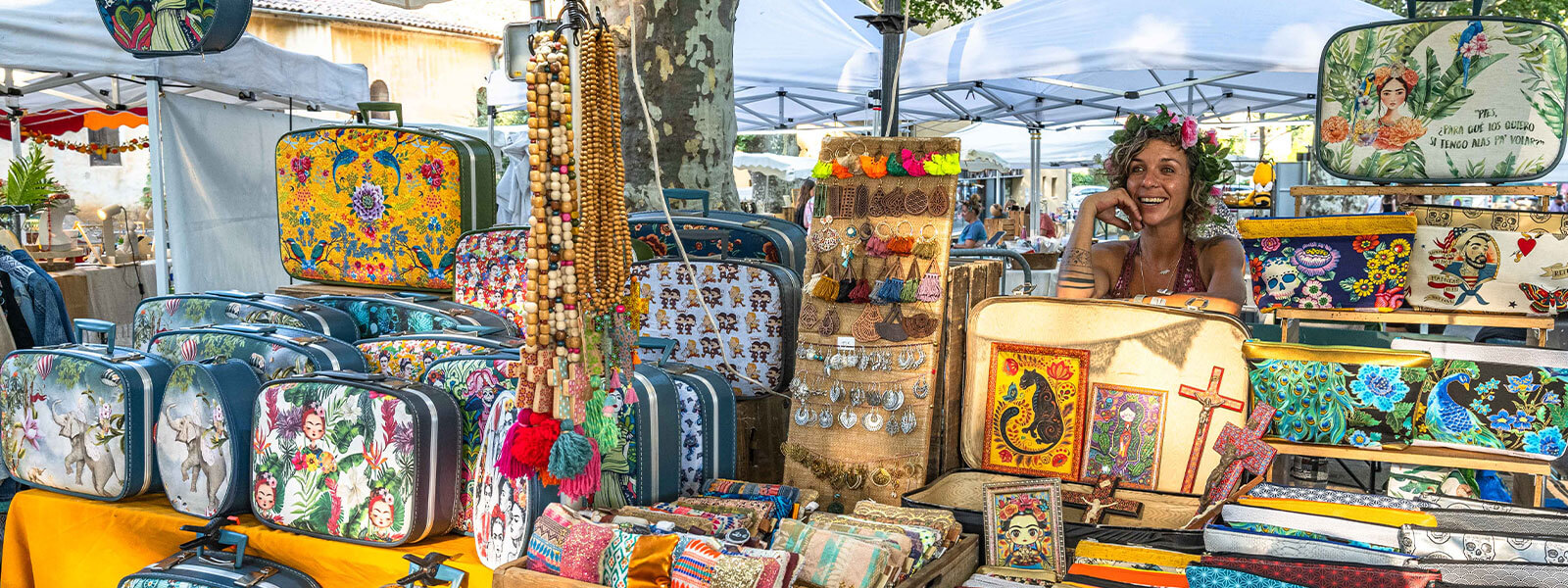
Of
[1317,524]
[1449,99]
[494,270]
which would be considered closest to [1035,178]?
[1449,99]

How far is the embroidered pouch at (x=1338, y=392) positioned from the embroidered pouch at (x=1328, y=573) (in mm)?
473

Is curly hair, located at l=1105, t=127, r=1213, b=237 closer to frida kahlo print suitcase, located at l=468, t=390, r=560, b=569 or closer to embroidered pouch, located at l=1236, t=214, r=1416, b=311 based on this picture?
embroidered pouch, located at l=1236, t=214, r=1416, b=311

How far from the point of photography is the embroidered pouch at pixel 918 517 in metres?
2.06

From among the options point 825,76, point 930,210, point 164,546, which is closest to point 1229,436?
point 930,210

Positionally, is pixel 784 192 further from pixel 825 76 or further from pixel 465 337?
pixel 465 337

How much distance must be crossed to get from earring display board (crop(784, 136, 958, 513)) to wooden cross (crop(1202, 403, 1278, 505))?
605mm

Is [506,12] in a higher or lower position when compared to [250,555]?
higher

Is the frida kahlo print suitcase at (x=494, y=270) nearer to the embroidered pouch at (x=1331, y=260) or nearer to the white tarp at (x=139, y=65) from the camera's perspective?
the embroidered pouch at (x=1331, y=260)

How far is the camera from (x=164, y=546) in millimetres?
2537

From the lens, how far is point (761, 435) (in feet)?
9.52

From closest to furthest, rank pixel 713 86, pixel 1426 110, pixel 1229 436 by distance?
pixel 1229 436 → pixel 1426 110 → pixel 713 86

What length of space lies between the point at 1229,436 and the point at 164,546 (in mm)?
2392

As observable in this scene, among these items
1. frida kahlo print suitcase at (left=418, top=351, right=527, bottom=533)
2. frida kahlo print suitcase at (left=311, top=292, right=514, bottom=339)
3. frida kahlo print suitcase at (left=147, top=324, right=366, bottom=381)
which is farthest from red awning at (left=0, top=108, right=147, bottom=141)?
frida kahlo print suitcase at (left=418, top=351, right=527, bottom=533)

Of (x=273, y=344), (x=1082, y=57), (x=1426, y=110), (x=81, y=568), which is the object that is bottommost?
(x=81, y=568)
